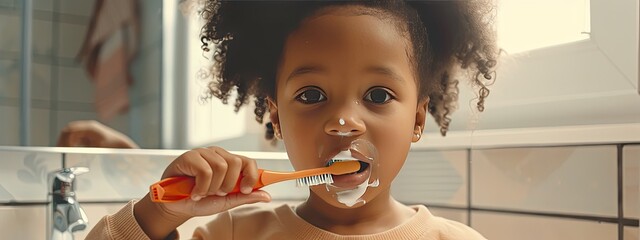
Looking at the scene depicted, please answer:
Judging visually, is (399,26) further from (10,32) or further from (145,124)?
(10,32)

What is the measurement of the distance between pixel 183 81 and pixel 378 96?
0.71 feet

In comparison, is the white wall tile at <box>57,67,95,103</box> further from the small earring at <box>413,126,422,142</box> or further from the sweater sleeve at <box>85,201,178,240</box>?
the small earring at <box>413,126,422,142</box>

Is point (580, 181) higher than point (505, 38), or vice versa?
point (505, 38)


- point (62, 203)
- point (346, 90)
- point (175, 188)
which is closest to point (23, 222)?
point (62, 203)

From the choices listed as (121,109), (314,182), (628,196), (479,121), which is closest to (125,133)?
(121,109)

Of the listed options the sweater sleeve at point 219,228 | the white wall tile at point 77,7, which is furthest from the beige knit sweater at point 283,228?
the white wall tile at point 77,7

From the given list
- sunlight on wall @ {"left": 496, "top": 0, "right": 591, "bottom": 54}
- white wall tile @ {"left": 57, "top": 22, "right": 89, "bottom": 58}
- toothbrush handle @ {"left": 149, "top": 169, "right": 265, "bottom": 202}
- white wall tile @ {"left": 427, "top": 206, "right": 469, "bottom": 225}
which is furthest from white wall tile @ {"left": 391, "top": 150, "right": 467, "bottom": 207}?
white wall tile @ {"left": 57, "top": 22, "right": 89, "bottom": 58}

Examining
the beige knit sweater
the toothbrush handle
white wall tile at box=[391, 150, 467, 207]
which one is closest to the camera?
the toothbrush handle

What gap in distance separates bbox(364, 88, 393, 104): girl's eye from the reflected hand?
26 centimetres

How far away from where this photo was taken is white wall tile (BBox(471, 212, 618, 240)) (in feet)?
2.19

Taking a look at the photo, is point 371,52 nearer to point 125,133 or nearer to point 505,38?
point 505,38

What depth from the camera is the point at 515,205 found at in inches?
28.5

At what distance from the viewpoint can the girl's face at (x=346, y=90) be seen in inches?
22.7

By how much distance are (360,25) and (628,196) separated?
0.95 feet
